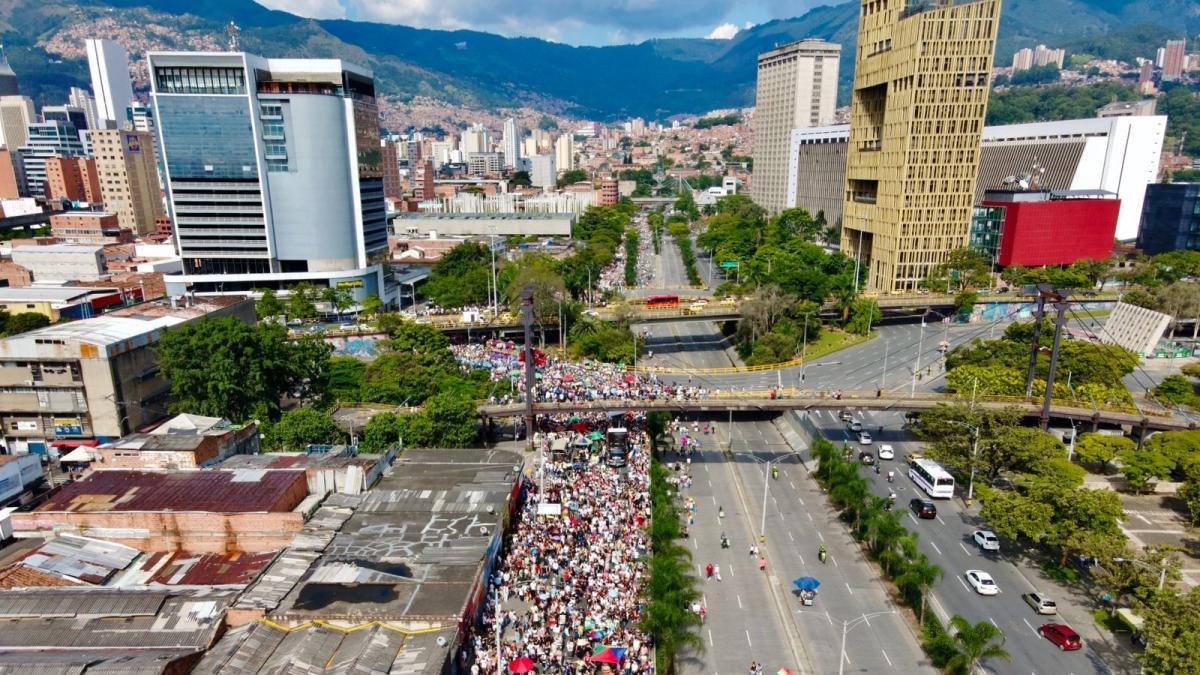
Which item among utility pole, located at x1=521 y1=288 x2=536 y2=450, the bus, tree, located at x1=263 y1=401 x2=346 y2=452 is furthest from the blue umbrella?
the bus

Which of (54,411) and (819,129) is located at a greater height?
(819,129)

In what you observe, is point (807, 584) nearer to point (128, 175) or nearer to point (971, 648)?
point (971, 648)

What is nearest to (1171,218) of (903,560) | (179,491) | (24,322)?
(903,560)

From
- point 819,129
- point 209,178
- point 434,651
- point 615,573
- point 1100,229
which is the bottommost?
point 615,573

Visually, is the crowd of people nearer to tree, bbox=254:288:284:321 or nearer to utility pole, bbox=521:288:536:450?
utility pole, bbox=521:288:536:450

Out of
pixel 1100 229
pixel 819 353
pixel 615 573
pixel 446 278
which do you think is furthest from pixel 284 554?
pixel 1100 229

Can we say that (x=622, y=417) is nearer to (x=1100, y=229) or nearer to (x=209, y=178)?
(x=209, y=178)

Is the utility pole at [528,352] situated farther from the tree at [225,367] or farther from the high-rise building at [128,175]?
the high-rise building at [128,175]
